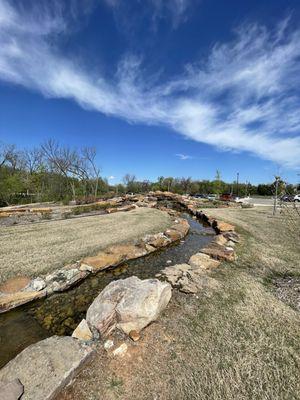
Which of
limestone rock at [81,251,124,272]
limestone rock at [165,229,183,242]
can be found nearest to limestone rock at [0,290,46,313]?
limestone rock at [81,251,124,272]

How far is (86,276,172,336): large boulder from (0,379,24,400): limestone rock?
938 mm

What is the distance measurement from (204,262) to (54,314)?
3178mm

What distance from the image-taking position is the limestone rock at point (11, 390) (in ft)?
6.29

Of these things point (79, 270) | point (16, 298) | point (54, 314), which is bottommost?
point (54, 314)

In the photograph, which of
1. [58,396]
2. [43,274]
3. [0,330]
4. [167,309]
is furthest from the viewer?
[43,274]

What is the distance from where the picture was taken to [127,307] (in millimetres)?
2943

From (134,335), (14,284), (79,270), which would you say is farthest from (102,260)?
(134,335)

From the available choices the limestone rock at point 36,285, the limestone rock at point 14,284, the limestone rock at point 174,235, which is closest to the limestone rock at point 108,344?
the limestone rock at point 36,285

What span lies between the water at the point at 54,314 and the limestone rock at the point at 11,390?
0.63 meters

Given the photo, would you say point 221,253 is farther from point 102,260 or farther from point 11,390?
point 11,390

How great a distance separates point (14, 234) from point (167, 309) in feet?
21.2

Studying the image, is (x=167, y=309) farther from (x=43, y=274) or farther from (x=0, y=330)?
(x=43, y=274)

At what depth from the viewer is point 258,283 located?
13.7 ft

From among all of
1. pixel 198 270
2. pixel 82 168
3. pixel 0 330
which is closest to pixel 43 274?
pixel 0 330
